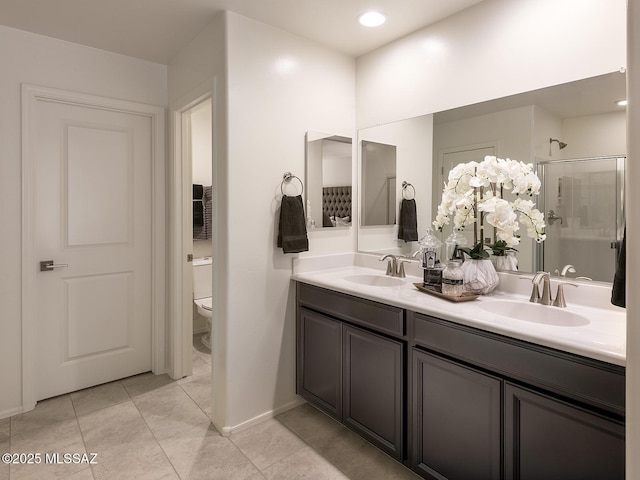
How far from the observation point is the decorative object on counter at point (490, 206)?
71.1 inches

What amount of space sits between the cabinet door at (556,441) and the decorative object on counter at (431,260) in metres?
0.67

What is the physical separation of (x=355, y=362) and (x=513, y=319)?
2.73 ft

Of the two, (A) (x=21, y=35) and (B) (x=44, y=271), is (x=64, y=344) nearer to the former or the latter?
(B) (x=44, y=271)

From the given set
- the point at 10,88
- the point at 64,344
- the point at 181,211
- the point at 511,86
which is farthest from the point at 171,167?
the point at 511,86

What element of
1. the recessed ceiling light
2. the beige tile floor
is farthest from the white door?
the recessed ceiling light

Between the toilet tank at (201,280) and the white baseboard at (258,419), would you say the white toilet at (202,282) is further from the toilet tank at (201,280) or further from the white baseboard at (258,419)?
the white baseboard at (258,419)

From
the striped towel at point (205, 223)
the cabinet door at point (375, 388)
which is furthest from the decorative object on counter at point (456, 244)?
the striped towel at point (205, 223)

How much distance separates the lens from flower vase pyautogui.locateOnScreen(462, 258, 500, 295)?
1841mm

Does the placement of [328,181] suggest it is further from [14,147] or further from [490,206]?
[14,147]

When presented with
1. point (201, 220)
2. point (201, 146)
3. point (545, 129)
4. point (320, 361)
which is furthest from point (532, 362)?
point (201, 146)

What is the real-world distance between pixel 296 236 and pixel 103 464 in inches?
60.4

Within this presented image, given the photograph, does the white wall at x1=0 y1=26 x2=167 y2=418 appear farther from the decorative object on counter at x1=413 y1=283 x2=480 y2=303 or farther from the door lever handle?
the decorative object on counter at x1=413 y1=283 x2=480 y2=303

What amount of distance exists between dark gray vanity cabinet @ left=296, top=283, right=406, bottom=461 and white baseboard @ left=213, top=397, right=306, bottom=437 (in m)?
0.12

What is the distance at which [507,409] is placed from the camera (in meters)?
1.37
